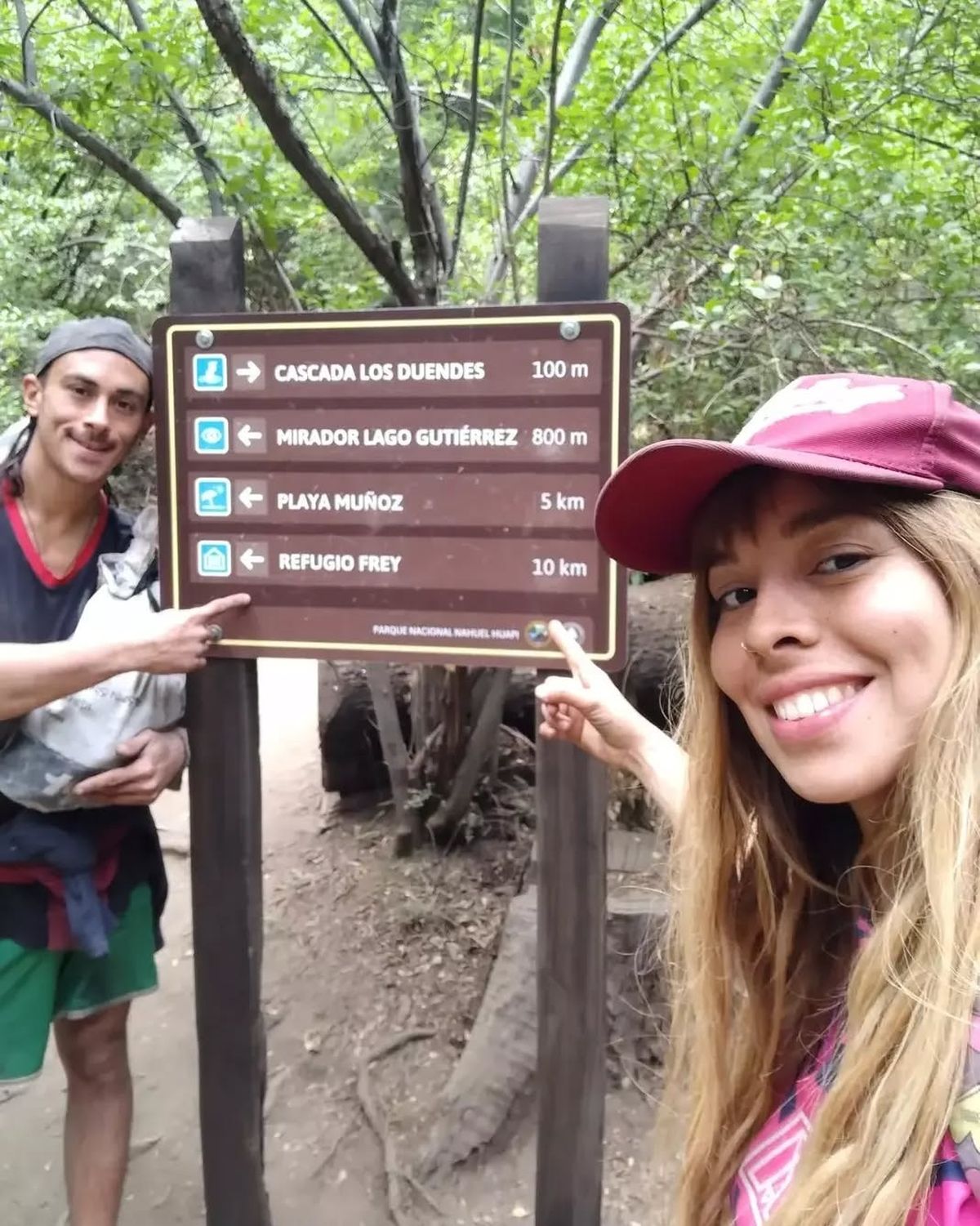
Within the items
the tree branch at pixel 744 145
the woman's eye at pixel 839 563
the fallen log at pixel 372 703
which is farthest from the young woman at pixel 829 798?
the fallen log at pixel 372 703

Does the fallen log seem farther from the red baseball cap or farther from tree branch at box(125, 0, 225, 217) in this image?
the red baseball cap

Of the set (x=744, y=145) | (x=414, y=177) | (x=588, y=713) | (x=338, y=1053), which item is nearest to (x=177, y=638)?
(x=588, y=713)

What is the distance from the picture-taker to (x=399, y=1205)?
2777mm

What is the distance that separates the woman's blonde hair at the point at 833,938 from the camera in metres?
0.81

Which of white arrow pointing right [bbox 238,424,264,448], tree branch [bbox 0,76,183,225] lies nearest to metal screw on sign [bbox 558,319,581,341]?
white arrow pointing right [bbox 238,424,264,448]

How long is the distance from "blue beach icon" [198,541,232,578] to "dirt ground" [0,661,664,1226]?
157 cm

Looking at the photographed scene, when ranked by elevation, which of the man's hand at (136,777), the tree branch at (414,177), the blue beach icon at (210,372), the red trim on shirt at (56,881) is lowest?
the red trim on shirt at (56,881)

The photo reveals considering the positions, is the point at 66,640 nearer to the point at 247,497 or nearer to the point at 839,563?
the point at 247,497

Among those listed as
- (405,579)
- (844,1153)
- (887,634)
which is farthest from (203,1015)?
(887,634)

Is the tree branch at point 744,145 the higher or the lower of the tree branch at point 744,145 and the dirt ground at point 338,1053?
the higher

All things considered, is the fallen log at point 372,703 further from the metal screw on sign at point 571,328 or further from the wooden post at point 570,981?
the metal screw on sign at point 571,328

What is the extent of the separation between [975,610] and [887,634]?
8cm

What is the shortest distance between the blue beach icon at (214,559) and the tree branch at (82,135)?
191 centimetres

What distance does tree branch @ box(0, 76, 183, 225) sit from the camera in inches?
132
